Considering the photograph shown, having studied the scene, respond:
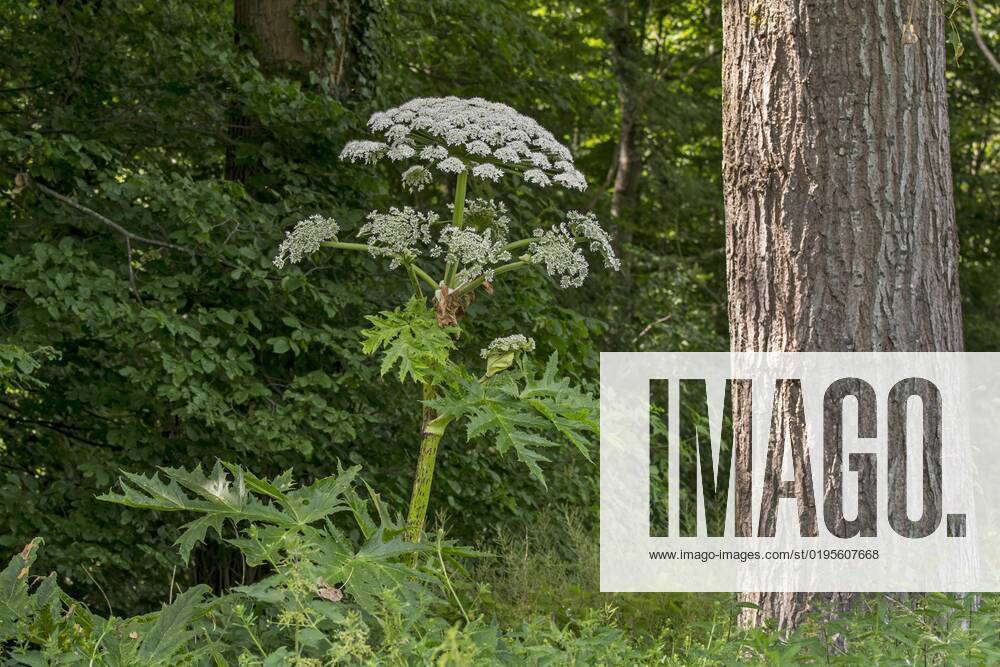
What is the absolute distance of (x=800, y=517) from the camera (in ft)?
11.8

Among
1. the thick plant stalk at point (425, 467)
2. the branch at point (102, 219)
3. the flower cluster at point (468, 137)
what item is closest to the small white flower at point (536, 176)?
the flower cluster at point (468, 137)

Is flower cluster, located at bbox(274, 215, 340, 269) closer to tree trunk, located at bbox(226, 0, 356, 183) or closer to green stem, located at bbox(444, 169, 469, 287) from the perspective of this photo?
green stem, located at bbox(444, 169, 469, 287)

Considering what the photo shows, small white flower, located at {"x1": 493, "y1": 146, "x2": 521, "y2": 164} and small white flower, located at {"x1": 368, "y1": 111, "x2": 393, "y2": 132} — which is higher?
small white flower, located at {"x1": 368, "y1": 111, "x2": 393, "y2": 132}

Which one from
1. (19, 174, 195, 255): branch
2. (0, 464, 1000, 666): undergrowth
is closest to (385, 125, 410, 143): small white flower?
(0, 464, 1000, 666): undergrowth

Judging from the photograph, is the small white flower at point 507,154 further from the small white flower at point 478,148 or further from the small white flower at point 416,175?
the small white flower at point 416,175

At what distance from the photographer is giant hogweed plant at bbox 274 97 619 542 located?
321 cm

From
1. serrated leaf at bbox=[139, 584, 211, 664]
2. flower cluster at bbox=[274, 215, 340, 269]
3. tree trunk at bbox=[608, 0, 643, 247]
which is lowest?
serrated leaf at bbox=[139, 584, 211, 664]

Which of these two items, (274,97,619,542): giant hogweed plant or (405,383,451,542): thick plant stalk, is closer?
(274,97,619,542): giant hogweed plant

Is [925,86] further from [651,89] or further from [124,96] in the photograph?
[651,89]

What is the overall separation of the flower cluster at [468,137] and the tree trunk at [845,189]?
67 cm

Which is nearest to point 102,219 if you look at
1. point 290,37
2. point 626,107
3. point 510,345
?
point 290,37

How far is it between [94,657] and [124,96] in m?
4.47

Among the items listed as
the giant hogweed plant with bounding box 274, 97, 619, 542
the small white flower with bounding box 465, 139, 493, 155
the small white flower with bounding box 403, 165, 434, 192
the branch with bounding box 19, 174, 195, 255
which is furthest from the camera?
the branch with bounding box 19, 174, 195, 255

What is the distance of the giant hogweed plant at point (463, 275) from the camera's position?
321cm
